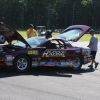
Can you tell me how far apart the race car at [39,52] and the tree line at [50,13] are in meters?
88.2

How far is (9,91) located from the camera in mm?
6887

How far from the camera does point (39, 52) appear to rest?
10281 millimetres

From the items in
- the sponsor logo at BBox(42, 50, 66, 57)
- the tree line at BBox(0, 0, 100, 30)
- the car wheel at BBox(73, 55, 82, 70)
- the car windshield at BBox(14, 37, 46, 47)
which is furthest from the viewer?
the tree line at BBox(0, 0, 100, 30)

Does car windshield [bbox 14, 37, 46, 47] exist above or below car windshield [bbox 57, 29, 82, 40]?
below

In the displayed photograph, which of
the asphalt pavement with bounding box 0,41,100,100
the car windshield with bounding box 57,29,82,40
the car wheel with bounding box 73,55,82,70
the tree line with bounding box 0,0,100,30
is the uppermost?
the tree line with bounding box 0,0,100,30

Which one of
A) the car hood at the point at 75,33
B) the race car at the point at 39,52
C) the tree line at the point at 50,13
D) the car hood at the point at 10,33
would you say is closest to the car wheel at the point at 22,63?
the race car at the point at 39,52

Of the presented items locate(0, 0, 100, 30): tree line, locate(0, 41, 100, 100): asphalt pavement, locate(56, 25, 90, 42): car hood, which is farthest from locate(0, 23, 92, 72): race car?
→ locate(0, 0, 100, 30): tree line

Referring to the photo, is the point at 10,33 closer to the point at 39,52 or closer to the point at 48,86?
the point at 39,52

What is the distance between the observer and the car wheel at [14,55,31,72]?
9914mm

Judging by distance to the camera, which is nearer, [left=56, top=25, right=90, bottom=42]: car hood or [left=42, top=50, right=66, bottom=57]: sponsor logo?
[left=42, top=50, right=66, bottom=57]: sponsor logo

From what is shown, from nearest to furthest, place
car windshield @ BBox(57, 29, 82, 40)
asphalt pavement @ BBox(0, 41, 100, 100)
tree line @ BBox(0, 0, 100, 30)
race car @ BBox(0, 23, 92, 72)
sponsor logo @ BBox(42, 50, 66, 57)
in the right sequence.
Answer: asphalt pavement @ BBox(0, 41, 100, 100), race car @ BBox(0, 23, 92, 72), sponsor logo @ BBox(42, 50, 66, 57), car windshield @ BBox(57, 29, 82, 40), tree line @ BBox(0, 0, 100, 30)

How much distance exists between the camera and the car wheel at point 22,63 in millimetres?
9914

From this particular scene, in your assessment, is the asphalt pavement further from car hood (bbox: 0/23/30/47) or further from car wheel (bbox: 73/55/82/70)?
car hood (bbox: 0/23/30/47)

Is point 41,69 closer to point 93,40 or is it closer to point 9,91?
point 93,40
